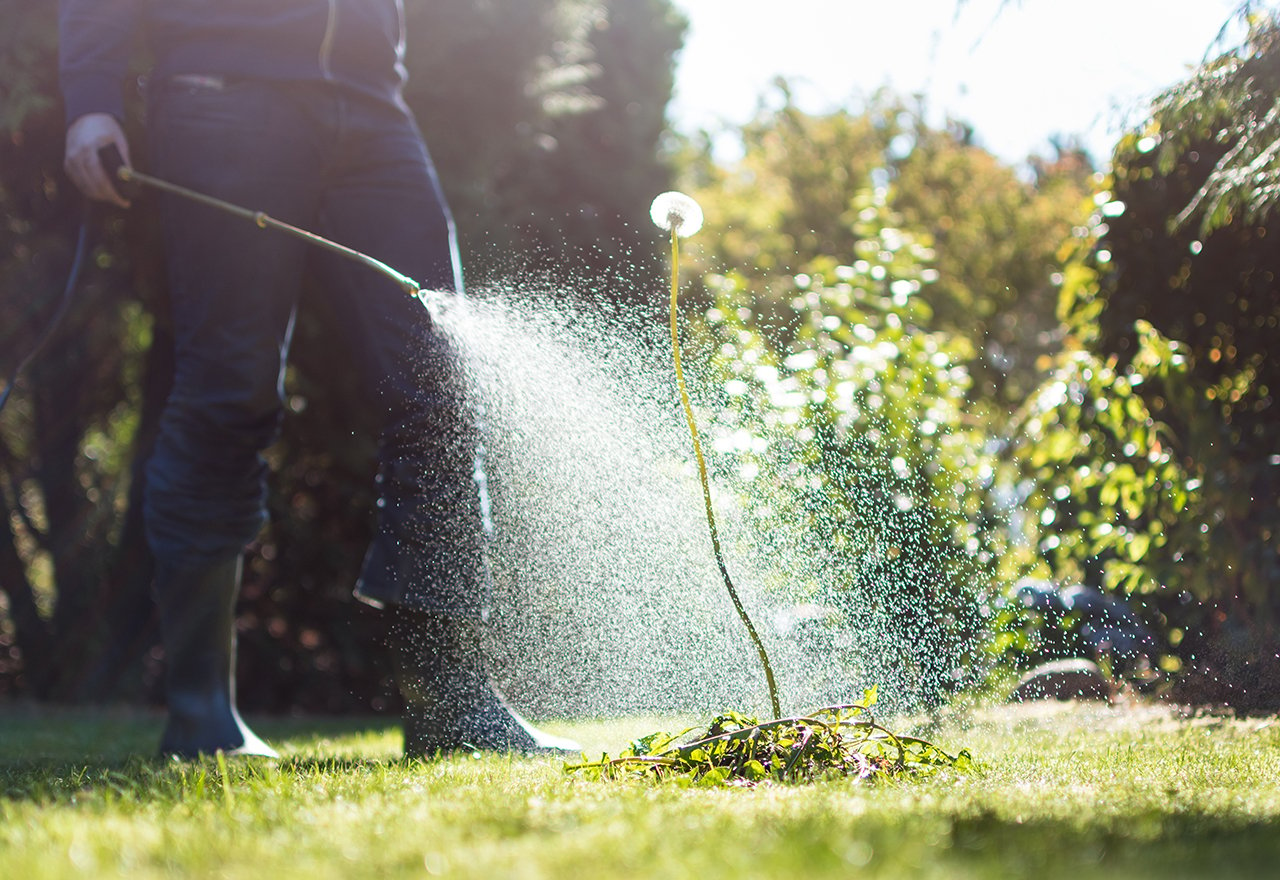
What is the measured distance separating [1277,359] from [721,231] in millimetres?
15348

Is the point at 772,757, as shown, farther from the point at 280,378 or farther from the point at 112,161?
the point at 112,161

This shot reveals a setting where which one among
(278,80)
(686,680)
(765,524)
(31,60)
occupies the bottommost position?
(686,680)

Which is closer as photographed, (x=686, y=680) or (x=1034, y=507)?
(x=686, y=680)

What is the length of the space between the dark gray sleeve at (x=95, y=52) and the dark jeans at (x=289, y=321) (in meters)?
0.11

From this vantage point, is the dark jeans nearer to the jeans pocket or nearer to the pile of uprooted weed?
the jeans pocket

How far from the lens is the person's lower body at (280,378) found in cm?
237

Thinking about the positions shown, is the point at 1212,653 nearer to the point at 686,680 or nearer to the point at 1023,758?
the point at 1023,758

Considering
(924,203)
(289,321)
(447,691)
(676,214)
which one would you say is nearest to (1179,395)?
(676,214)

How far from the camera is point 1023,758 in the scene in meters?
2.05

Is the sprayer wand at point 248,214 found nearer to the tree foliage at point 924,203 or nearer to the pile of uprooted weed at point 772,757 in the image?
the pile of uprooted weed at point 772,757

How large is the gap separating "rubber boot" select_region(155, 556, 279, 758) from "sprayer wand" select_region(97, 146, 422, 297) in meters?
0.72

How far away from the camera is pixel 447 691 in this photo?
2.32 metres

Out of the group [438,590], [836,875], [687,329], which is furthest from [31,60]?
[836,875]

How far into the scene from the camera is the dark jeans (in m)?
2.40
